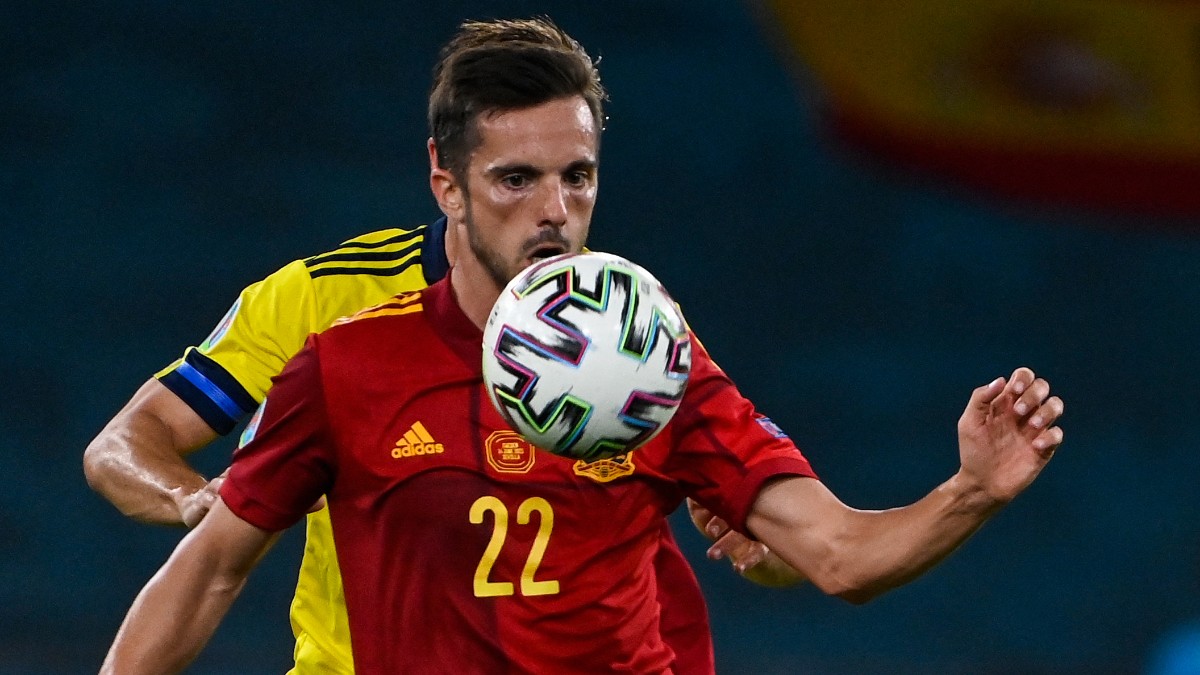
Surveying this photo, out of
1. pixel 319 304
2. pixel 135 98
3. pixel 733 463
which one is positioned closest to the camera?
pixel 733 463

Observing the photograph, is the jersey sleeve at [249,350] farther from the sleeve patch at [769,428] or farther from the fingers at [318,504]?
the sleeve patch at [769,428]

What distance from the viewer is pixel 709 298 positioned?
808 centimetres

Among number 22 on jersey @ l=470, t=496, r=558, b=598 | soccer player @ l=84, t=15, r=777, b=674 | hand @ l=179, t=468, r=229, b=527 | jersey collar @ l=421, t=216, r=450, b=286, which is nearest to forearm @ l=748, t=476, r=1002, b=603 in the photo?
number 22 on jersey @ l=470, t=496, r=558, b=598

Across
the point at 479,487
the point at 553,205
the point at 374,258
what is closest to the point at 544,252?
the point at 553,205

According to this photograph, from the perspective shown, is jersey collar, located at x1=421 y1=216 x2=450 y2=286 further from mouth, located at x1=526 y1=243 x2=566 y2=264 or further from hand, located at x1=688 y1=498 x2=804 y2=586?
mouth, located at x1=526 y1=243 x2=566 y2=264

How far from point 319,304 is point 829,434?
4.30m

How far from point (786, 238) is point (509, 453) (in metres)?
5.04

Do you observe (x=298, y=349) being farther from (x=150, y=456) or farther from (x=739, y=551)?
(x=739, y=551)

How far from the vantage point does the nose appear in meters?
3.09

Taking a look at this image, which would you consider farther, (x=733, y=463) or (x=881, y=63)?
(x=881, y=63)

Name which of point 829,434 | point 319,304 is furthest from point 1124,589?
point 319,304

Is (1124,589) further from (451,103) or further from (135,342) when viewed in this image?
(451,103)

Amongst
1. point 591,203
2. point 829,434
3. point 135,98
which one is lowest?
point 829,434

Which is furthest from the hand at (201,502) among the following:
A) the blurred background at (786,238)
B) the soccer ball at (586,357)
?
the blurred background at (786,238)
